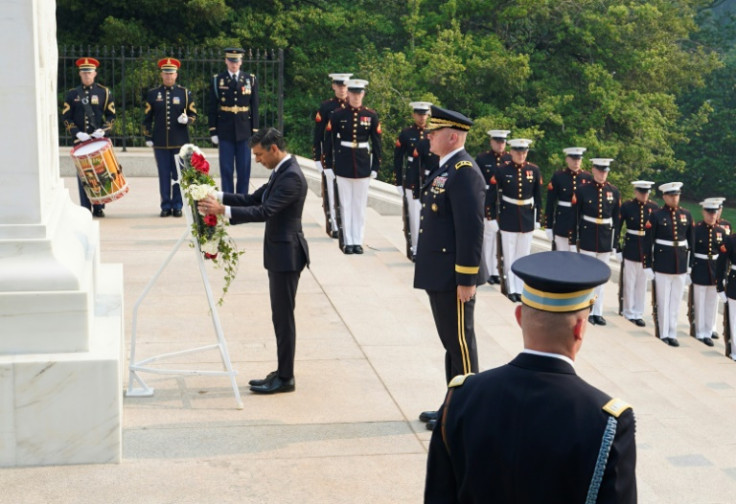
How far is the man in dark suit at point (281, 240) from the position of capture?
20.5 feet

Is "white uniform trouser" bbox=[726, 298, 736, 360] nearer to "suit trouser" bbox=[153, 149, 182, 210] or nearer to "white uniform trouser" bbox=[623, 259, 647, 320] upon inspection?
"white uniform trouser" bbox=[623, 259, 647, 320]

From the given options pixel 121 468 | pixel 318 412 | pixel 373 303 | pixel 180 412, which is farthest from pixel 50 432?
pixel 373 303

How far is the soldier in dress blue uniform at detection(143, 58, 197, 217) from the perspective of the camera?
12172mm

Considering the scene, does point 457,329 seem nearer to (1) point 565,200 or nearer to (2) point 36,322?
(2) point 36,322

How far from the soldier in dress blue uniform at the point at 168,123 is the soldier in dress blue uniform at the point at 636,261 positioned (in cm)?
510

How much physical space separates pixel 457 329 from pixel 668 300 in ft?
25.3

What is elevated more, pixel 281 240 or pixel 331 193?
pixel 281 240

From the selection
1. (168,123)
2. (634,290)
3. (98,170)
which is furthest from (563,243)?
(98,170)

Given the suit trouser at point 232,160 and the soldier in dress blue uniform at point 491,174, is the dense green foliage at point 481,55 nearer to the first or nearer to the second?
the suit trouser at point 232,160

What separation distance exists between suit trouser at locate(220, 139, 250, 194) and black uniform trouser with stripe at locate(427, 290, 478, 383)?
661 centimetres

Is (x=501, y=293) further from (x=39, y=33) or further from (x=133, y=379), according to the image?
(x=39, y=33)

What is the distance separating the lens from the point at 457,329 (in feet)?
19.3

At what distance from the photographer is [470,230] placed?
5758 millimetres

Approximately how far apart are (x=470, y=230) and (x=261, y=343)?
Result: 2141 millimetres
